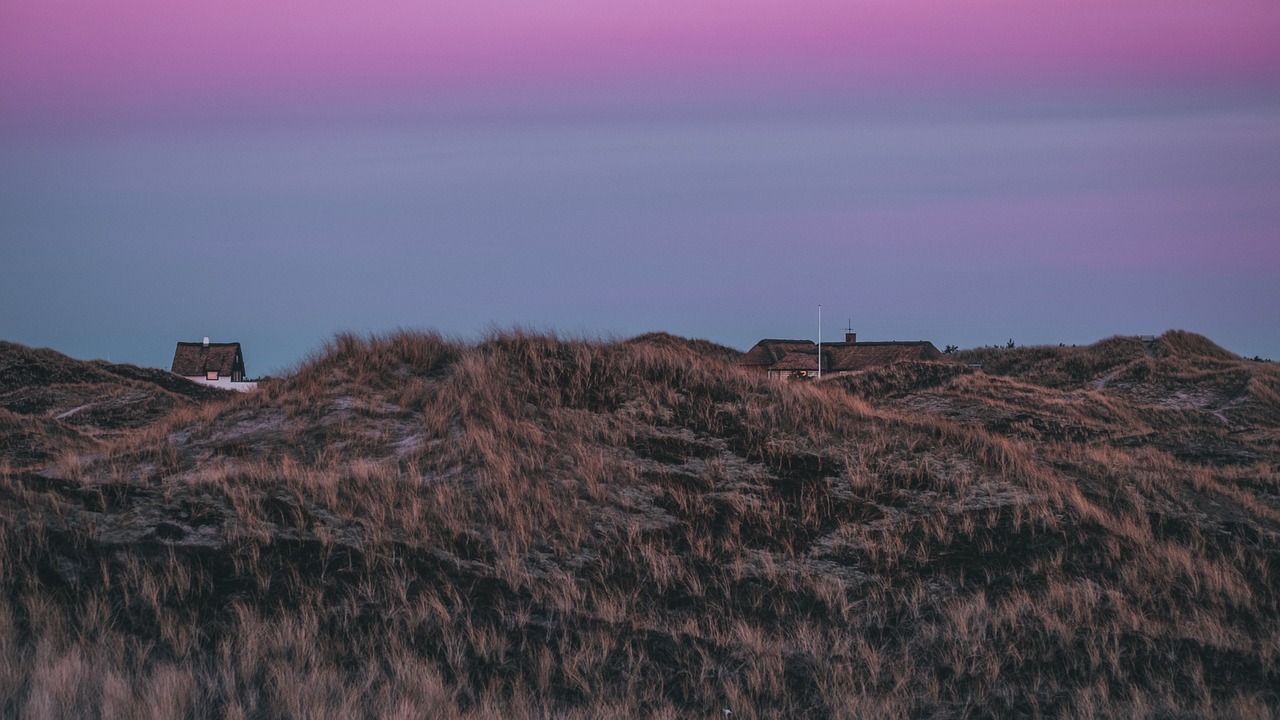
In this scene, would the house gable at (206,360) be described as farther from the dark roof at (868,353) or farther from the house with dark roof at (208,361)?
the dark roof at (868,353)

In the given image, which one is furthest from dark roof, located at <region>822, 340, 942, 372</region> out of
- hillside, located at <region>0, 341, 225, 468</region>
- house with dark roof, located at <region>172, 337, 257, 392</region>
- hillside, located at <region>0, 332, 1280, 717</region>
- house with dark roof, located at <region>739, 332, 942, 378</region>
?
hillside, located at <region>0, 332, 1280, 717</region>

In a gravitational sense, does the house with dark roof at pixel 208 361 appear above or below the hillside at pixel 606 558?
above

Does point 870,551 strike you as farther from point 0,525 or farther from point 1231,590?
point 0,525

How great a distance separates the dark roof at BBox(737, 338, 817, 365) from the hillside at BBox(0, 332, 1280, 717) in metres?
55.8

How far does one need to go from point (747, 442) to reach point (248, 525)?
25.8ft

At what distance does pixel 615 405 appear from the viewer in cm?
1762

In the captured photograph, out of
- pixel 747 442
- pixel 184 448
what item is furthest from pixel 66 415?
pixel 747 442

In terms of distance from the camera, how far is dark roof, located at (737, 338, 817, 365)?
75688 millimetres

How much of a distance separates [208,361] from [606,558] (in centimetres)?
6279

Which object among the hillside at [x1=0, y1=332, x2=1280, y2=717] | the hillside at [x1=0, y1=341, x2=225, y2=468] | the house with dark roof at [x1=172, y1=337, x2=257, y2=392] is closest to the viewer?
the hillside at [x1=0, y1=332, x2=1280, y2=717]

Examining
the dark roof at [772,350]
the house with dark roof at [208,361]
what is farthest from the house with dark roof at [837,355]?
the house with dark roof at [208,361]

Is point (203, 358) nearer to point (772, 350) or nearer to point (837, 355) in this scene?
point (772, 350)

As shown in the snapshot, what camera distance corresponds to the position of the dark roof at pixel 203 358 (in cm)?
6781

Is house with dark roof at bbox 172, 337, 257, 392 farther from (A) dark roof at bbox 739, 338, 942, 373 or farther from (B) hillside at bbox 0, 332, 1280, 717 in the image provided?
(B) hillside at bbox 0, 332, 1280, 717
